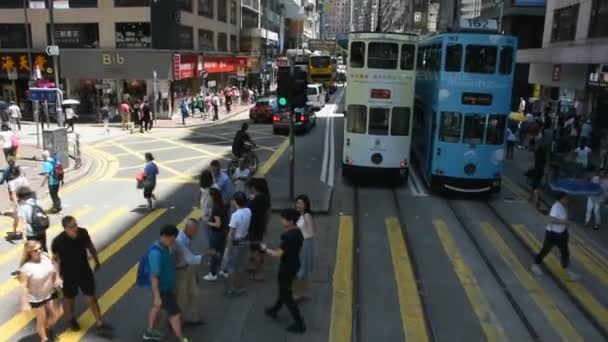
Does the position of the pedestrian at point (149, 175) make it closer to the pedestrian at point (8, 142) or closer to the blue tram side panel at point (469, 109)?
the pedestrian at point (8, 142)

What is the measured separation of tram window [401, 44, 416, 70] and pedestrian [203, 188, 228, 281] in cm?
911

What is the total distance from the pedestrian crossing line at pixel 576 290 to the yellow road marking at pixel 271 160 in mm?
9536

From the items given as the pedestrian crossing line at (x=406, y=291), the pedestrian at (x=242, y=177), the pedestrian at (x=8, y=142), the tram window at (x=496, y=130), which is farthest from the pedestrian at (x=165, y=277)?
the pedestrian at (x=8, y=142)

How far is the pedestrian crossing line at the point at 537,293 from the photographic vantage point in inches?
330

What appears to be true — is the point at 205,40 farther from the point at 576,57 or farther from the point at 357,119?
the point at 357,119

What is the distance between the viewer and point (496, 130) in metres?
A: 15.9

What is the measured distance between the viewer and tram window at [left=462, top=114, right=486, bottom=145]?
15828 mm

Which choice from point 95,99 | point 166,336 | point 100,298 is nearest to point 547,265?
point 166,336

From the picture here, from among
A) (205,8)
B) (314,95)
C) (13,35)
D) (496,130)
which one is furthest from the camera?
(205,8)

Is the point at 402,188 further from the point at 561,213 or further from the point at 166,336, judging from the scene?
the point at 166,336

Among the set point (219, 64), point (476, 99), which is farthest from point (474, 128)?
point (219, 64)

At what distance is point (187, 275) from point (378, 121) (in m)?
10.7

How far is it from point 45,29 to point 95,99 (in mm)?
5417

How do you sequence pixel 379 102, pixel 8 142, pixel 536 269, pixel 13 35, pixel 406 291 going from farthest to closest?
pixel 13 35
pixel 8 142
pixel 379 102
pixel 536 269
pixel 406 291
